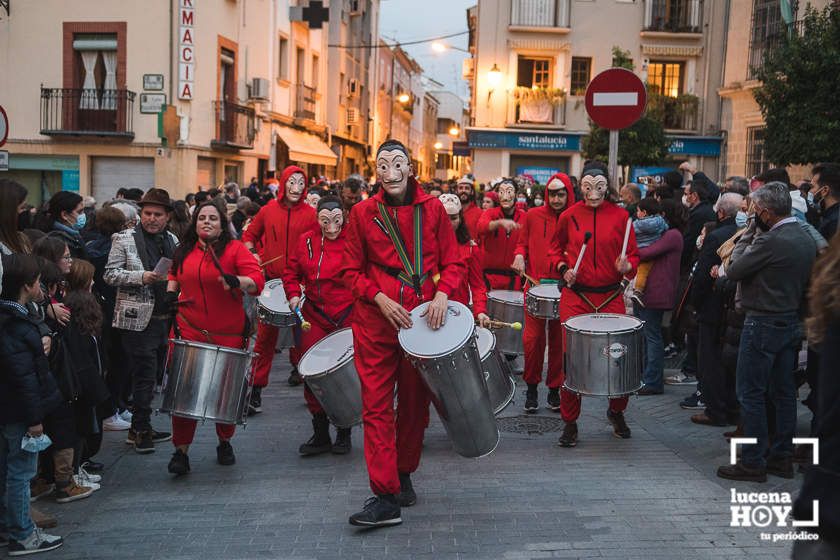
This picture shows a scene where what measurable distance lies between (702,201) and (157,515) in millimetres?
6592

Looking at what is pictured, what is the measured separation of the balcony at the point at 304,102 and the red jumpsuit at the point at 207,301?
91.3 ft

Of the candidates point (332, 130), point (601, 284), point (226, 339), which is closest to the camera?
point (226, 339)

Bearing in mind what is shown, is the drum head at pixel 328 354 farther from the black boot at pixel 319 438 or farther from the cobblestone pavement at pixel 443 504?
the cobblestone pavement at pixel 443 504

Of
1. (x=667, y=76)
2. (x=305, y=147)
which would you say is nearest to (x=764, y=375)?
(x=667, y=76)

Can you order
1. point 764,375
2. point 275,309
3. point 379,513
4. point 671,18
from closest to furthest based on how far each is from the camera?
point 379,513, point 764,375, point 275,309, point 671,18

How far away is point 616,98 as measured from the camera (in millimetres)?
9883

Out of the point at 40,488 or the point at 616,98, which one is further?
the point at 616,98

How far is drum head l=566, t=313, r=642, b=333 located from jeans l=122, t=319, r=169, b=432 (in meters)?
3.29

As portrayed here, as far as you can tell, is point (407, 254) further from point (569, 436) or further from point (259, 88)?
point (259, 88)

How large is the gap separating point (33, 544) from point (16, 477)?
400mm

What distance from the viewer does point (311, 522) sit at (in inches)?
231

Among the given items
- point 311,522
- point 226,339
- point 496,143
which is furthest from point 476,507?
point 496,143

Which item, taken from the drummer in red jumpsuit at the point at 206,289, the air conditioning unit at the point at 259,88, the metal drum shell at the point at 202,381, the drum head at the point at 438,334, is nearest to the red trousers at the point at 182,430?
the drummer in red jumpsuit at the point at 206,289

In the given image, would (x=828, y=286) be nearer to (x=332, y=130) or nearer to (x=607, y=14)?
(x=607, y=14)
